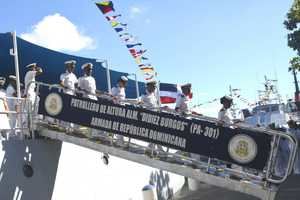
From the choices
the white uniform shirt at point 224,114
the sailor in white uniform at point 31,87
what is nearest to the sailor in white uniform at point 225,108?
the white uniform shirt at point 224,114

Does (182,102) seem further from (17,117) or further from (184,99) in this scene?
(17,117)

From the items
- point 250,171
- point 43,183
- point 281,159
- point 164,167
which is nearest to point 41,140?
point 43,183

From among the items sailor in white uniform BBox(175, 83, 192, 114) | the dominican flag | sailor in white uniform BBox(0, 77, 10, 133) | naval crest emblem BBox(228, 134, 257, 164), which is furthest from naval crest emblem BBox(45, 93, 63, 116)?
the dominican flag

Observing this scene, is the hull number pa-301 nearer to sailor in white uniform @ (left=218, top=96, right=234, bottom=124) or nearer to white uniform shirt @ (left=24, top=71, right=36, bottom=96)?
sailor in white uniform @ (left=218, top=96, right=234, bottom=124)

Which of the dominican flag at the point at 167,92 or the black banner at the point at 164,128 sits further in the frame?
the dominican flag at the point at 167,92

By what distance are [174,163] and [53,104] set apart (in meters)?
2.73

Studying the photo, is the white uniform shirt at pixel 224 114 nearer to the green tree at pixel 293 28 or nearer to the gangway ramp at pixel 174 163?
the gangway ramp at pixel 174 163

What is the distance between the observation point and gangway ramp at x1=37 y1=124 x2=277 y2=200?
6.66 meters

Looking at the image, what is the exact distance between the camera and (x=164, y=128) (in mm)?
7652

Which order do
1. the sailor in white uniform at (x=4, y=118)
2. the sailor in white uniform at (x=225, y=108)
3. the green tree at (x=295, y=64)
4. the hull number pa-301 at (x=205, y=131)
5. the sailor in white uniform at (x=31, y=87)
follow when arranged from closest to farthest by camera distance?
the hull number pa-301 at (x=205, y=131)
the sailor in white uniform at (x=4, y=118)
the sailor in white uniform at (x=225, y=108)
the sailor in white uniform at (x=31, y=87)
the green tree at (x=295, y=64)

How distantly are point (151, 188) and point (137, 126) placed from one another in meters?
1.56

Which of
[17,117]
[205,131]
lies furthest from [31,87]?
[205,131]

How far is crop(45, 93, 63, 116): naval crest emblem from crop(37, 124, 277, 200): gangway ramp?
1.05ft

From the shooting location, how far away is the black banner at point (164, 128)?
6738 mm
